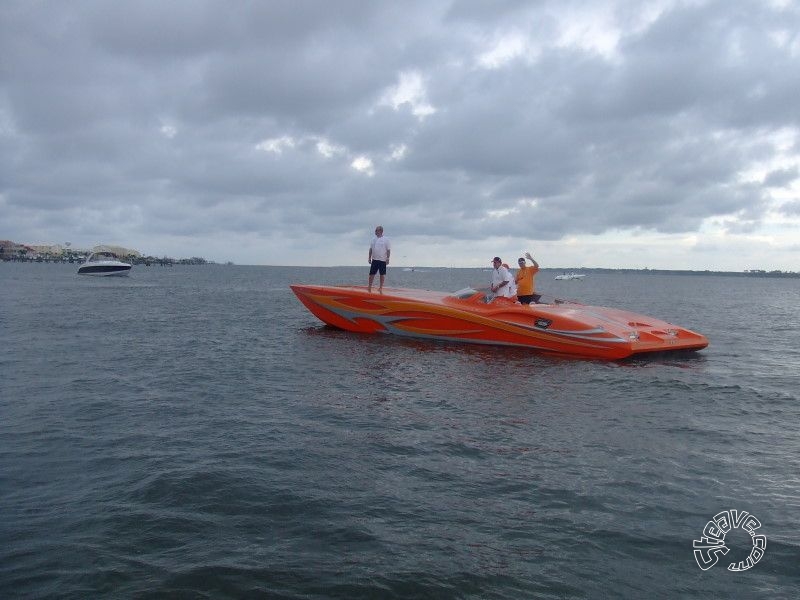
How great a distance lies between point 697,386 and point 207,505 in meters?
10.6

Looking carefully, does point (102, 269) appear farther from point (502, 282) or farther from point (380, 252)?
point (502, 282)

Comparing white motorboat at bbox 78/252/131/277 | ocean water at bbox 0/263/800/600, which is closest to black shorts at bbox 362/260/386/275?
ocean water at bbox 0/263/800/600

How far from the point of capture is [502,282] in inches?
691

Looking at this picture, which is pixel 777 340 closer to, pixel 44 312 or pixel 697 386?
pixel 697 386

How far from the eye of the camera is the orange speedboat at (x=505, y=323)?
15914 millimetres

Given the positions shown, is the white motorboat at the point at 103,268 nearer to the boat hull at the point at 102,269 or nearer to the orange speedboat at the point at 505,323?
the boat hull at the point at 102,269

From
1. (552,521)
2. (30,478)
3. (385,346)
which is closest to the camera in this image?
(552,521)

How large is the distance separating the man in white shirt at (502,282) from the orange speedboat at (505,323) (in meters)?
0.24

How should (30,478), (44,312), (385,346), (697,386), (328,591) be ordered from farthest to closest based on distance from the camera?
(44,312)
(385,346)
(697,386)
(30,478)
(328,591)

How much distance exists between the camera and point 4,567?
4930mm

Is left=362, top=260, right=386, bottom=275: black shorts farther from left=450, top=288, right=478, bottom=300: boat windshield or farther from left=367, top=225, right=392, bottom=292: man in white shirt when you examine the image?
left=450, top=288, right=478, bottom=300: boat windshield

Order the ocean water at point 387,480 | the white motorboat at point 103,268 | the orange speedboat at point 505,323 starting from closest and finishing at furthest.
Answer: the ocean water at point 387,480 → the orange speedboat at point 505,323 → the white motorboat at point 103,268

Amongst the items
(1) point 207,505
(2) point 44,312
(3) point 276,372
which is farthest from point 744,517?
(2) point 44,312

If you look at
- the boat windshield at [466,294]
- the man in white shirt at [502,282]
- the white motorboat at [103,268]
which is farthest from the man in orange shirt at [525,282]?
the white motorboat at [103,268]
